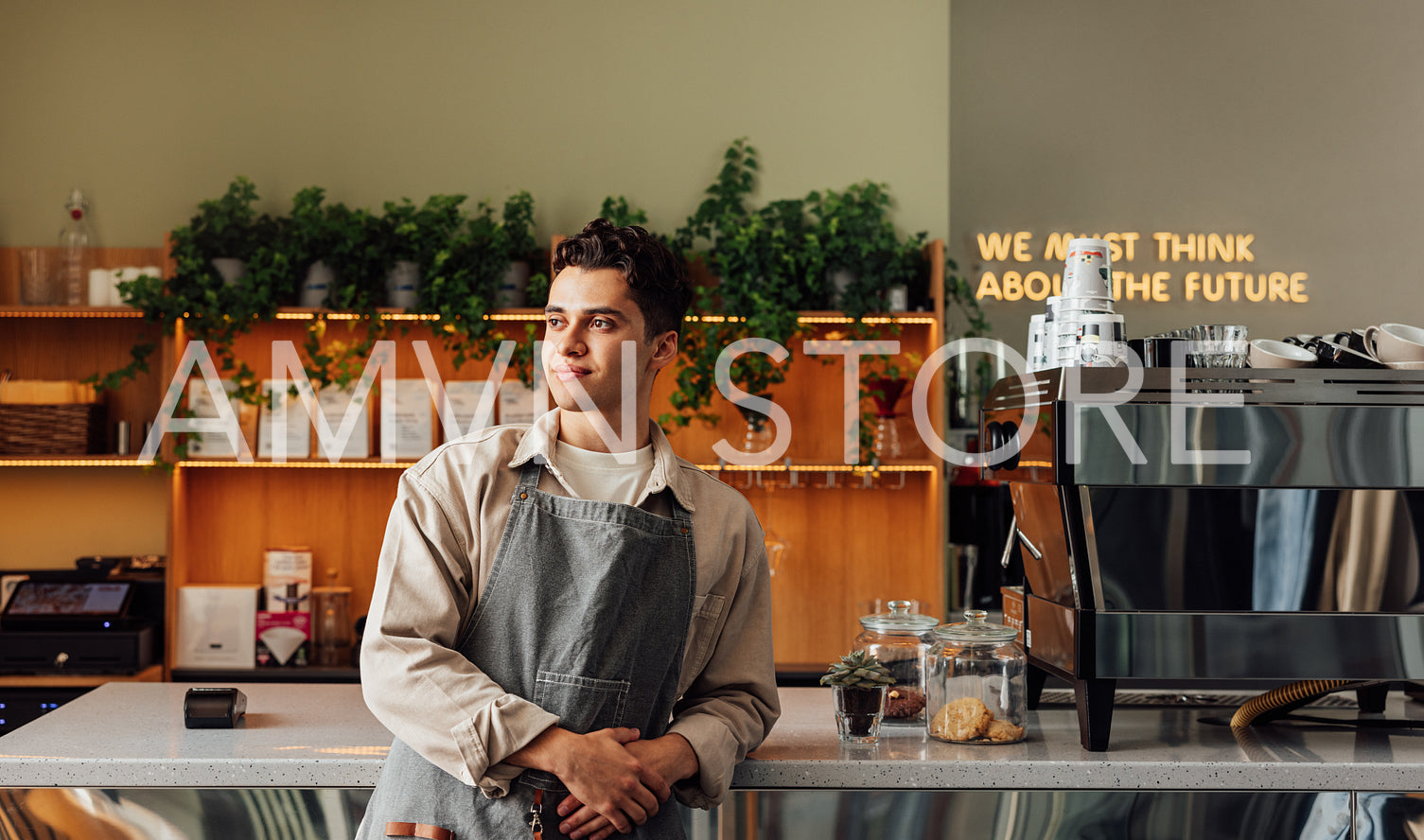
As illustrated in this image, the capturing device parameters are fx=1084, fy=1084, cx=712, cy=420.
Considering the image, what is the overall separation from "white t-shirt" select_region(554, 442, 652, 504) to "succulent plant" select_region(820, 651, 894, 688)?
17.5 inches

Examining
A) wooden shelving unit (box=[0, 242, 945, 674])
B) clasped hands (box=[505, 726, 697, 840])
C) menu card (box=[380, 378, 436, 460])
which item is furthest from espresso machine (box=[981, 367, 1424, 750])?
menu card (box=[380, 378, 436, 460])

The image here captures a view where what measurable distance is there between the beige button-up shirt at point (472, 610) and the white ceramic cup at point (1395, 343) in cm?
106

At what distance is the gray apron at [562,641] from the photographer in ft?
4.46

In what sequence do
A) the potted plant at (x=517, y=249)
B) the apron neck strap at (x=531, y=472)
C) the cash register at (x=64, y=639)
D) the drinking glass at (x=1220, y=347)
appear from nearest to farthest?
the apron neck strap at (x=531, y=472) < the drinking glass at (x=1220, y=347) < the cash register at (x=64, y=639) < the potted plant at (x=517, y=249)

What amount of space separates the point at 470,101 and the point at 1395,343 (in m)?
3.07

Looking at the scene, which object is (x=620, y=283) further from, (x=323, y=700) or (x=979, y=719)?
(x=323, y=700)

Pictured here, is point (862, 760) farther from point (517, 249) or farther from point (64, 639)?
point (64, 639)

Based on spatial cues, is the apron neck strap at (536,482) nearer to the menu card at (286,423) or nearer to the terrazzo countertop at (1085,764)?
the terrazzo countertop at (1085,764)

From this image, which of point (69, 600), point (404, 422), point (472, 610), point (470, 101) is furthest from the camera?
point (470, 101)

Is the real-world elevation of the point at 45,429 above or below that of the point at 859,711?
above

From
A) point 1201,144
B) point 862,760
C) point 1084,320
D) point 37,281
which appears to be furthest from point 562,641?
point 1201,144

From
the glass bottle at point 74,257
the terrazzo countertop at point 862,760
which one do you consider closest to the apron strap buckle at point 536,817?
the terrazzo countertop at point 862,760

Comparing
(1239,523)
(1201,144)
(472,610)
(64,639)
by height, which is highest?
(1201,144)

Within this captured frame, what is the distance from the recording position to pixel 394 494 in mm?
3773
